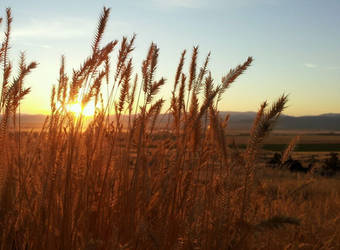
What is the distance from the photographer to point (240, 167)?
1.90m

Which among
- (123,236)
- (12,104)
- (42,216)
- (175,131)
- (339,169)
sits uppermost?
(12,104)

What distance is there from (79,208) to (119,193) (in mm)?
301

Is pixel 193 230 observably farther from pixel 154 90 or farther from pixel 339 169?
pixel 339 169

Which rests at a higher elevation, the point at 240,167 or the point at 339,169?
the point at 240,167

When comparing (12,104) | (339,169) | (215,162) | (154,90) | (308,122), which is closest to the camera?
(154,90)

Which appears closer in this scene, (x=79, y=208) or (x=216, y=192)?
(x=79, y=208)

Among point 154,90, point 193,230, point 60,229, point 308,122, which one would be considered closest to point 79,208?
point 60,229

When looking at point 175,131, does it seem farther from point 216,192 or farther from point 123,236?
point 123,236

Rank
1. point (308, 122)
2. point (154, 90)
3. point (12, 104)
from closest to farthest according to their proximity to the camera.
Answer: point (154, 90)
point (12, 104)
point (308, 122)

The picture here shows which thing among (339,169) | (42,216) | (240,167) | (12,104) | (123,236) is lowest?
(339,169)

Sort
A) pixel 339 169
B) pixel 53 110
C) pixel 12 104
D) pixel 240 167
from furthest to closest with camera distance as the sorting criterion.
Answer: pixel 339 169, pixel 240 167, pixel 53 110, pixel 12 104

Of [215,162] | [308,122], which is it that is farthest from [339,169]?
[308,122]

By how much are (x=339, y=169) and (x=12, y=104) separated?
15013 mm

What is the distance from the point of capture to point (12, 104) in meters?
1.61
